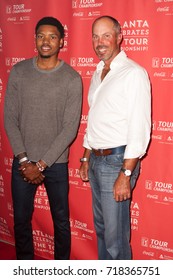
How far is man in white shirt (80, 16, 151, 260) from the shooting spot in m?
1.98

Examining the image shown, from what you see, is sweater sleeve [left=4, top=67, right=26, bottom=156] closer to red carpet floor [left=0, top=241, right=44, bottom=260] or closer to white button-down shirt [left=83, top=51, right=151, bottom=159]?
white button-down shirt [left=83, top=51, right=151, bottom=159]

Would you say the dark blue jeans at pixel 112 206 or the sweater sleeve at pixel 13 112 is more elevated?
the sweater sleeve at pixel 13 112

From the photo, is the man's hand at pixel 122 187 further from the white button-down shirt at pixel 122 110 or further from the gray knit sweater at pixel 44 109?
the gray knit sweater at pixel 44 109

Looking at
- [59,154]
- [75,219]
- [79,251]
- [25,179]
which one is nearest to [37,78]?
[59,154]

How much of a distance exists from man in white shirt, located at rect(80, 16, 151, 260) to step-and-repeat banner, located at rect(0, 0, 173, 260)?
1.22 ft

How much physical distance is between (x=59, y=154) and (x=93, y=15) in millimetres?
1077

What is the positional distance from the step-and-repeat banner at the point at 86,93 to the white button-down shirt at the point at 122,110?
404mm

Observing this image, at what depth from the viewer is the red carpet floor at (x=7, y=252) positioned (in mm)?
3080

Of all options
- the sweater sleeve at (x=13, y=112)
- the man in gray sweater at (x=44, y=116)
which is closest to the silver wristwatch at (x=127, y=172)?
the man in gray sweater at (x=44, y=116)

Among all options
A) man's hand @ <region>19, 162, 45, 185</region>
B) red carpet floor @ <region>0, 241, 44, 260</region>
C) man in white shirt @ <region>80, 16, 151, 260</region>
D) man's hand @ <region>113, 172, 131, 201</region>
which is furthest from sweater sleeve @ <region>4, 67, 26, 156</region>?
red carpet floor @ <region>0, 241, 44, 260</region>

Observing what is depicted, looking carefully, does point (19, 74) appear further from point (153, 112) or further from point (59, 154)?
point (153, 112)
